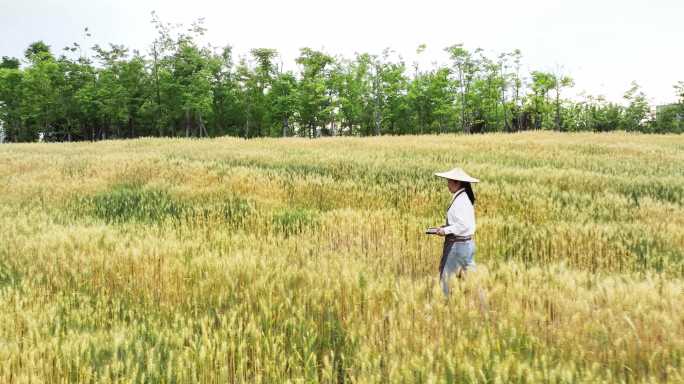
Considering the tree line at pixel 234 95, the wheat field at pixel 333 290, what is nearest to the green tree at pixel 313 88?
the tree line at pixel 234 95

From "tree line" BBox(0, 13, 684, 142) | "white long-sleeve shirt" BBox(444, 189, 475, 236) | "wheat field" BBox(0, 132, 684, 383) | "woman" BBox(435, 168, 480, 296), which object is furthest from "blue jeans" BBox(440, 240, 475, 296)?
"tree line" BBox(0, 13, 684, 142)

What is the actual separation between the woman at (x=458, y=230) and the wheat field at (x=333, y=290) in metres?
0.29

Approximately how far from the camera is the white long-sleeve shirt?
448 cm

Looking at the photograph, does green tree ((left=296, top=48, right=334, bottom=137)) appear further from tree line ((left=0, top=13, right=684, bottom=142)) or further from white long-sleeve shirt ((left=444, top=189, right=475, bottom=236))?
white long-sleeve shirt ((left=444, top=189, right=475, bottom=236))

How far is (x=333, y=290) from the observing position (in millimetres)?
4039

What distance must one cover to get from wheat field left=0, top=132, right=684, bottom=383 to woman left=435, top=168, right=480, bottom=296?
0.29 meters

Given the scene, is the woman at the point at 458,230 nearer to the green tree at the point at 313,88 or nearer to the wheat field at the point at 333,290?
the wheat field at the point at 333,290

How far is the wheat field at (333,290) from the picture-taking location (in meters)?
2.83

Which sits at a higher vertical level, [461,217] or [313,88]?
[313,88]

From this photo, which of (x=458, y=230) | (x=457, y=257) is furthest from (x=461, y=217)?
(x=457, y=257)

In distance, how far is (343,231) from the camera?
22.9ft

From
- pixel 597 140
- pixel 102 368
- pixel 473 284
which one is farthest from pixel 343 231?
pixel 597 140

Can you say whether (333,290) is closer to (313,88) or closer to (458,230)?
(458,230)

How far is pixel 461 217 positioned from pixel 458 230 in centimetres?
14
